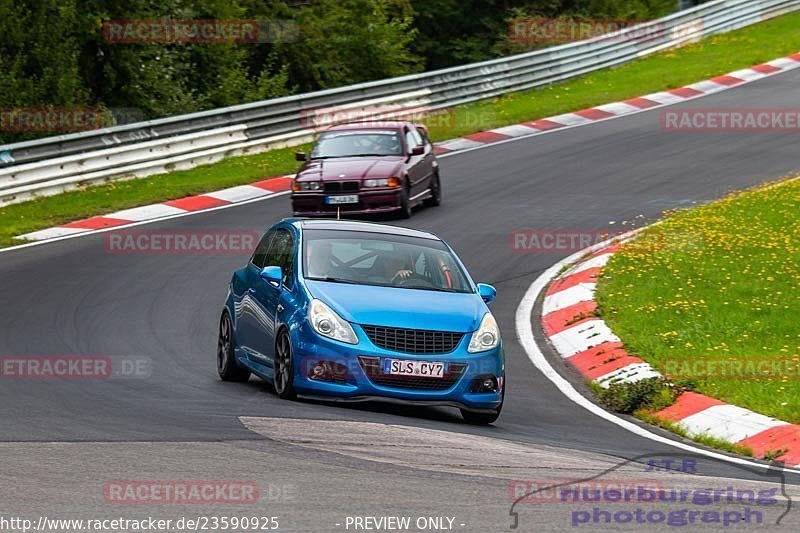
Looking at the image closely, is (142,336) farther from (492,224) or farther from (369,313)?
(492,224)

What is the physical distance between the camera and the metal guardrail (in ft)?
77.6

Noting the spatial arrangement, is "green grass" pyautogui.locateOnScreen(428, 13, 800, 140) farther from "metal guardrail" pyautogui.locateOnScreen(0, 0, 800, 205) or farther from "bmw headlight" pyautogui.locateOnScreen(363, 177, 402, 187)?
"bmw headlight" pyautogui.locateOnScreen(363, 177, 402, 187)

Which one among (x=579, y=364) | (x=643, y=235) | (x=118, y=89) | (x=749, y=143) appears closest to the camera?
(x=579, y=364)

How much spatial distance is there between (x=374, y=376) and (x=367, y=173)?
11457 millimetres

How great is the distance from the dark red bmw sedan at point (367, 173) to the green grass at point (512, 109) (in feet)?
9.06

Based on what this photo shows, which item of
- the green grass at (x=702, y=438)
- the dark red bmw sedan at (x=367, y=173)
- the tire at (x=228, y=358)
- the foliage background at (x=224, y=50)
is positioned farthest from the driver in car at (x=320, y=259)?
the foliage background at (x=224, y=50)

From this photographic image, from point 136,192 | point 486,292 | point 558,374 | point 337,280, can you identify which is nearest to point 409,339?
point 337,280

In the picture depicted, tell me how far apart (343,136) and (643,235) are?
6099 millimetres

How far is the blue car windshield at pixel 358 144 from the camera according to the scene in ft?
74.7

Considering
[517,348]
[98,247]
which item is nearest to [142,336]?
[517,348]

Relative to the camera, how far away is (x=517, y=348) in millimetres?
14367

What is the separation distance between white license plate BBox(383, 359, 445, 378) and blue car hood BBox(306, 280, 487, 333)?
0.92 feet

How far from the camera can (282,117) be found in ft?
94.8

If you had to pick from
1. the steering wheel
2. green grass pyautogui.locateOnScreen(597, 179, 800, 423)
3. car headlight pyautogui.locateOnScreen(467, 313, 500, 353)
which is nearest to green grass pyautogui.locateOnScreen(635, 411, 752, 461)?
green grass pyautogui.locateOnScreen(597, 179, 800, 423)
